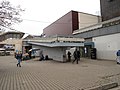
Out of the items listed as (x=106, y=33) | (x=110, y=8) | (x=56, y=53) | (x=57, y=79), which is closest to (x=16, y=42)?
(x=56, y=53)

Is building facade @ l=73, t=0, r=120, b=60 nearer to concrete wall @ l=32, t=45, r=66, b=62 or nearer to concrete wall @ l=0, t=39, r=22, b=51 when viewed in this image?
concrete wall @ l=32, t=45, r=66, b=62

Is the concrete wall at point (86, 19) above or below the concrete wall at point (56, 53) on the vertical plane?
above

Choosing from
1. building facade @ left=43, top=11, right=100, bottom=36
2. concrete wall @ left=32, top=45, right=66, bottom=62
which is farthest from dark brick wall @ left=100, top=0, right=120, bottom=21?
concrete wall @ left=32, top=45, right=66, bottom=62

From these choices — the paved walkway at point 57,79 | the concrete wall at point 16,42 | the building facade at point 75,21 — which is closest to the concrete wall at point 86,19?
the building facade at point 75,21

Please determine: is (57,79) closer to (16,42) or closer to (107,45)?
(107,45)

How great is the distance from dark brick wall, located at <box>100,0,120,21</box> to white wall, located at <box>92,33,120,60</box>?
17.7 feet

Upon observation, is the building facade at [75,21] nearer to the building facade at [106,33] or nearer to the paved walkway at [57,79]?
the building facade at [106,33]

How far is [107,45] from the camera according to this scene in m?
21.7

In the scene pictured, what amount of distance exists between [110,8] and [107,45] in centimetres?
820

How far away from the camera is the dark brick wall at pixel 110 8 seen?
23906mm

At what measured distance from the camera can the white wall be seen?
19.9 meters

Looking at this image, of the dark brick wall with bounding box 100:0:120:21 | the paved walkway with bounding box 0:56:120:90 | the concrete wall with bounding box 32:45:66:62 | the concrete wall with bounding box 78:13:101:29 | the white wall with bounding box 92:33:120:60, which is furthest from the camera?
the concrete wall with bounding box 78:13:101:29

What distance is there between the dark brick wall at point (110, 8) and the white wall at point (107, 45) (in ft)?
17.7

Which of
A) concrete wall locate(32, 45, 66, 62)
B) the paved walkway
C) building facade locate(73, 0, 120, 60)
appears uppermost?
building facade locate(73, 0, 120, 60)
